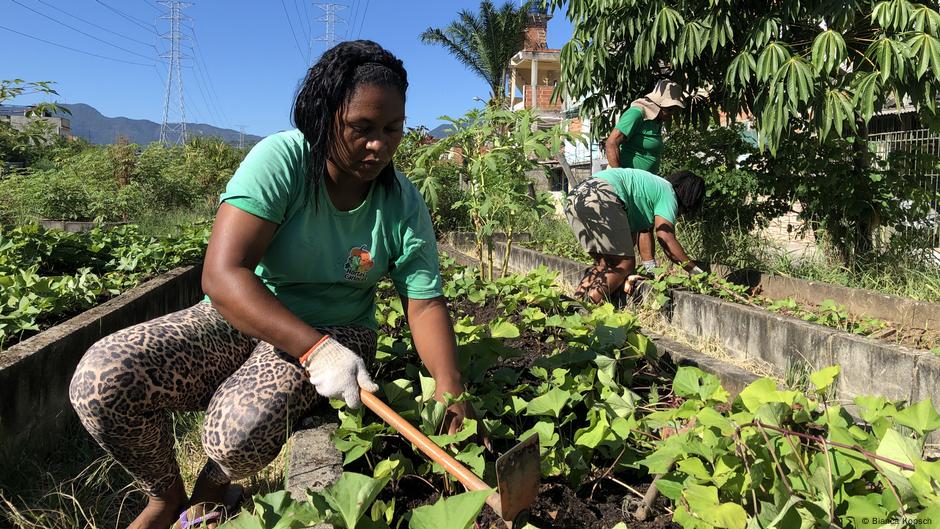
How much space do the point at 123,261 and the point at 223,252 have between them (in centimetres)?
306

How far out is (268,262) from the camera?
198 cm

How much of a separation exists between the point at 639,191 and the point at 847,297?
1534 mm

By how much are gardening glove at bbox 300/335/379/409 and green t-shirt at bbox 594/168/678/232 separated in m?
3.07

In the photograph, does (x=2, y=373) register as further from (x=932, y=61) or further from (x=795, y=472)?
(x=932, y=61)

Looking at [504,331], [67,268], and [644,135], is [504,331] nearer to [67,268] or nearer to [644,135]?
[644,135]

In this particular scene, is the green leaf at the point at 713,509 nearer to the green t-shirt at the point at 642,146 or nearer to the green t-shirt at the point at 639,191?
the green t-shirt at the point at 639,191

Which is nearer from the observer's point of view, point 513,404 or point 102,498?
point 513,404

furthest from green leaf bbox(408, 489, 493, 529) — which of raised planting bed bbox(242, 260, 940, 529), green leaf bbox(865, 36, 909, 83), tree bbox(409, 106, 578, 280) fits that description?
green leaf bbox(865, 36, 909, 83)

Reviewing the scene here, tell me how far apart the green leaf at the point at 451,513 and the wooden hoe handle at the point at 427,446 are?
215 mm

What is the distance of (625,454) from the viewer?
1748 mm

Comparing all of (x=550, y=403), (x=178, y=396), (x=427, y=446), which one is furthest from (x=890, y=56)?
(x=178, y=396)

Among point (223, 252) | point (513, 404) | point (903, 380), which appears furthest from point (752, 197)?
point (223, 252)

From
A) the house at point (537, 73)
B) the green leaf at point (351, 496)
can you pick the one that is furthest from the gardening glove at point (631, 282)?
the house at point (537, 73)

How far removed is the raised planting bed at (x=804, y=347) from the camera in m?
2.77
